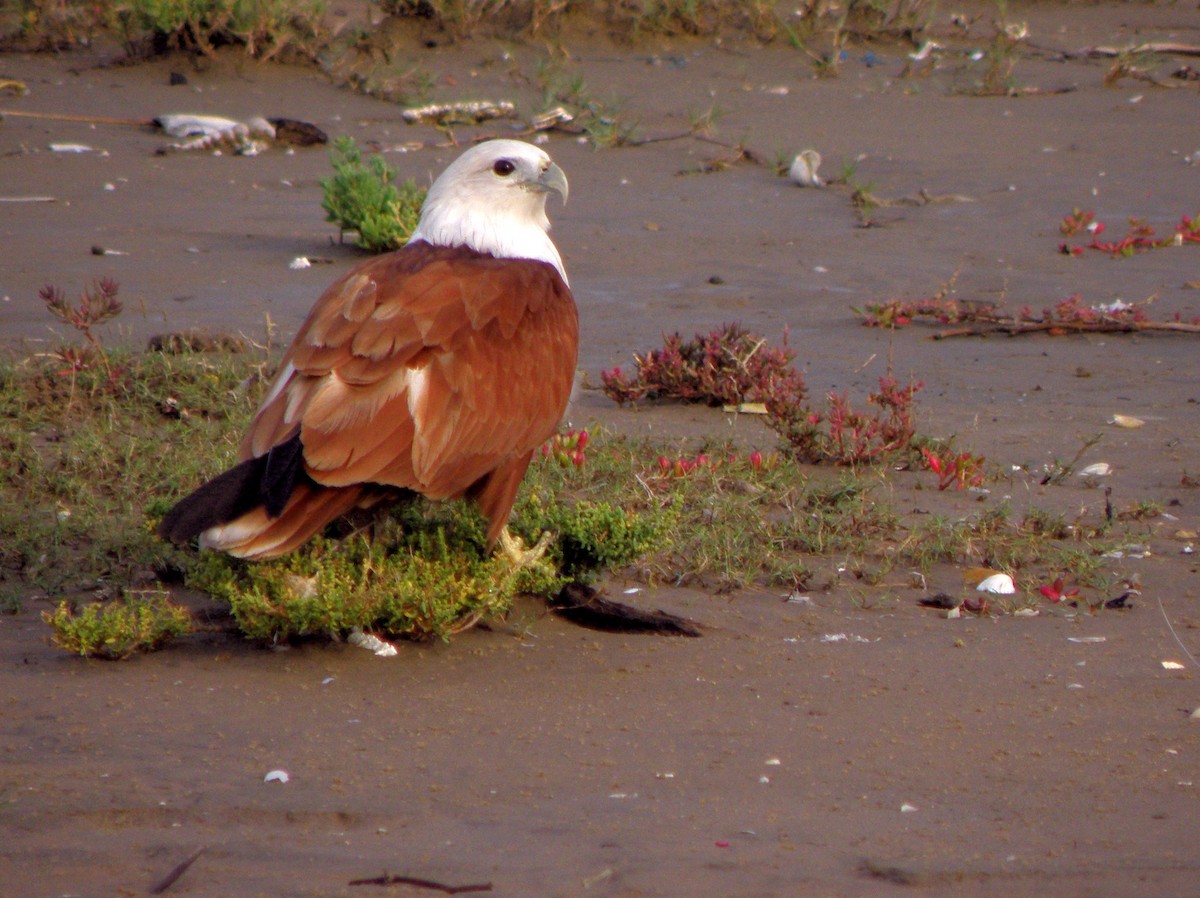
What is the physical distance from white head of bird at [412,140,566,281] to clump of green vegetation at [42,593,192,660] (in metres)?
1.53

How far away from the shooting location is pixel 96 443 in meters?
5.67

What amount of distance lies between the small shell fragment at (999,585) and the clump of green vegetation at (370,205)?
15.6 ft

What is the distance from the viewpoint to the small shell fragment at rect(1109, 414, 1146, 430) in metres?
6.54

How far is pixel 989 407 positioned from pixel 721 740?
3.70 metres

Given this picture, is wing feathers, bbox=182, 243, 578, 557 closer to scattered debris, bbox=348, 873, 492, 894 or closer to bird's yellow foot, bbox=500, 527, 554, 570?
bird's yellow foot, bbox=500, 527, 554, 570

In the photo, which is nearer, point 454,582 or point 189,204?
point 454,582

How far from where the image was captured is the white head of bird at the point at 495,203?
4816mm

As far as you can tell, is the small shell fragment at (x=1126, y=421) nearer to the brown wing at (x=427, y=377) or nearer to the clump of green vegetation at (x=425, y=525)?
the clump of green vegetation at (x=425, y=525)

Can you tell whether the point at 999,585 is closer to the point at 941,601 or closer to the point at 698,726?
the point at 941,601

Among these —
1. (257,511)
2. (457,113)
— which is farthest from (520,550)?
(457,113)

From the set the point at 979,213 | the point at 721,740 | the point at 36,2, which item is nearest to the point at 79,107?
the point at 36,2

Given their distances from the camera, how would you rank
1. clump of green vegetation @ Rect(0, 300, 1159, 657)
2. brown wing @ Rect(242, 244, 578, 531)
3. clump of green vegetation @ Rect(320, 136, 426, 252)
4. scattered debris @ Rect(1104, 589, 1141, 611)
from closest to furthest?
brown wing @ Rect(242, 244, 578, 531), clump of green vegetation @ Rect(0, 300, 1159, 657), scattered debris @ Rect(1104, 589, 1141, 611), clump of green vegetation @ Rect(320, 136, 426, 252)

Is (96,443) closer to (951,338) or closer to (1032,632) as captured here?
(1032,632)

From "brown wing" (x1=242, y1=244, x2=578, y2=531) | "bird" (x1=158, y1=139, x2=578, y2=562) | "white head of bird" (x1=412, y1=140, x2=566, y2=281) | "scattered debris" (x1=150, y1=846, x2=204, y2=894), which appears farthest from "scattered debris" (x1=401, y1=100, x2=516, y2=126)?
"scattered debris" (x1=150, y1=846, x2=204, y2=894)
